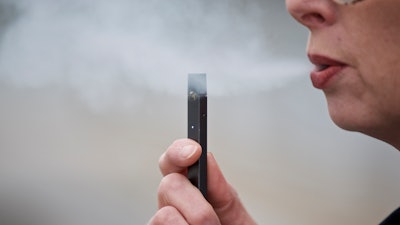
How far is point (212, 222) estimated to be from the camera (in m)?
0.67

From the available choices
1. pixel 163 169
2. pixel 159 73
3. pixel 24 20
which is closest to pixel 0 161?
pixel 24 20

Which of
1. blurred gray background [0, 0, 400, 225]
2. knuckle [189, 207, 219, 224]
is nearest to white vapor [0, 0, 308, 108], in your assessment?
blurred gray background [0, 0, 400, 225]

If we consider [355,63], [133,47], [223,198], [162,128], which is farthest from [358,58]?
[162,128]

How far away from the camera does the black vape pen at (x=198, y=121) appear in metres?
0.66

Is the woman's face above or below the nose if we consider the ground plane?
below

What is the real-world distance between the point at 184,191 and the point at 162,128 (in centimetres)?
59

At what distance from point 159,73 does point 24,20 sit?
0.36 m

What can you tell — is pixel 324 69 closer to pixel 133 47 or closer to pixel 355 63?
pixel 355 63

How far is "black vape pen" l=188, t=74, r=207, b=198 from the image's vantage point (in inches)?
26.2

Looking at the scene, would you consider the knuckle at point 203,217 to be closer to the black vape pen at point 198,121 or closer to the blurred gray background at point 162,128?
the black vape pen at point 198,121

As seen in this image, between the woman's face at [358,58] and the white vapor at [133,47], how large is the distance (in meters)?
0.40

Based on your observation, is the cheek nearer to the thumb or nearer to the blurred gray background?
the thumb

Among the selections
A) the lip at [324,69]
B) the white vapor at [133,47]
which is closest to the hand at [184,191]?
the lip at [324,69]

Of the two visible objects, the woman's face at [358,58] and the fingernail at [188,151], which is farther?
the fingernail at [188,151]
